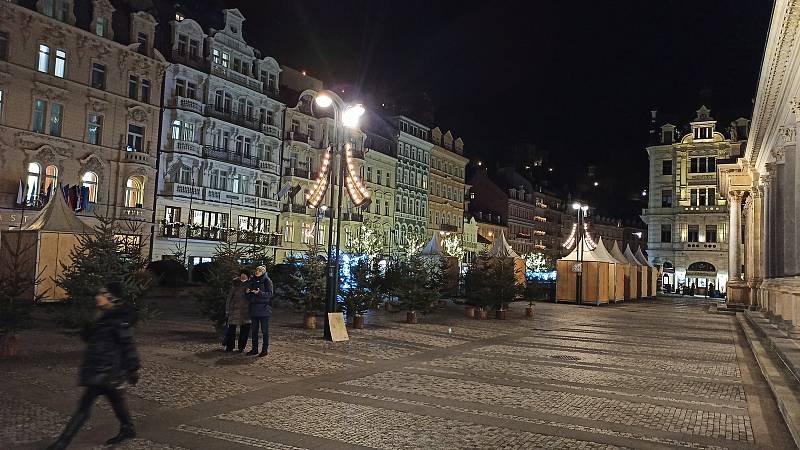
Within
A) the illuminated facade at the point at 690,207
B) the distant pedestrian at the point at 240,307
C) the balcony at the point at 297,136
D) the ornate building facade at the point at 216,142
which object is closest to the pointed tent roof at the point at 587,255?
the ornate building facade at the point at 216,142

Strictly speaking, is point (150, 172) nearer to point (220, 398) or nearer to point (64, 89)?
point (64, 89)

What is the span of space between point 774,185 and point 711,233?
154ft

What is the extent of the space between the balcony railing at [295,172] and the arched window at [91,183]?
60.3ft

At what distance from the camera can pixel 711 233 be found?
68.9 metres

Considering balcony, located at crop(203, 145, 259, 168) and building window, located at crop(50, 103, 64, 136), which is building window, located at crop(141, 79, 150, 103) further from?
building window, located at crop(50, 103, 64, 136)

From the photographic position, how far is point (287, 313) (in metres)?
24.9

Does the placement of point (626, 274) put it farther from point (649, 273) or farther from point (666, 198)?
point (666, 198)

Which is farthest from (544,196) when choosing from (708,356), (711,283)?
(708,356)

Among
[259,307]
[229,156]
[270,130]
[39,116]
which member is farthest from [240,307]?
[270,130]

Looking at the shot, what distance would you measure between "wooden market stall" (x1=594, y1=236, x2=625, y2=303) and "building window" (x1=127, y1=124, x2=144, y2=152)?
3061cm

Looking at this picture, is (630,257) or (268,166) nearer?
(630,257)

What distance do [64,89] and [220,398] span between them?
3427cm

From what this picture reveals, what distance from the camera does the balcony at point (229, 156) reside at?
47.2 metres

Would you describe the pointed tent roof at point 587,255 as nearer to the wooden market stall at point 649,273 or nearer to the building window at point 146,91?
the wooden market stall at point 649,273
